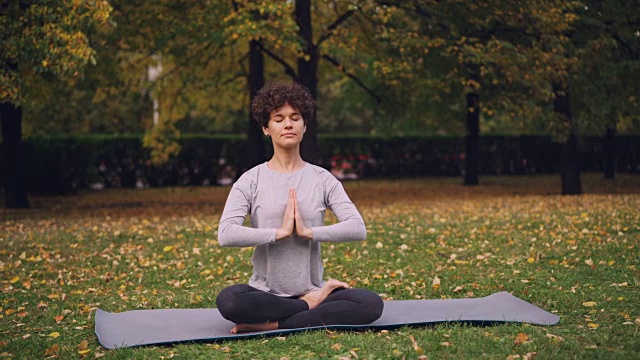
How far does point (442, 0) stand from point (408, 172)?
15.1 meters

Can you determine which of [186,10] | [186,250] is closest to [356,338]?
[186,250]

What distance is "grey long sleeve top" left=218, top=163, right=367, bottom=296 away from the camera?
5.70 meters

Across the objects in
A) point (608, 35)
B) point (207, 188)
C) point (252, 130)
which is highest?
point (608, 35)

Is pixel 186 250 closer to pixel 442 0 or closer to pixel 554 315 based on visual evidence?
pixel 554 315

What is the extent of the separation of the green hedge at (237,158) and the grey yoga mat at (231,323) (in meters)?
18.4

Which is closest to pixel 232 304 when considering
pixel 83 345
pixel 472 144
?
pixel 83 345

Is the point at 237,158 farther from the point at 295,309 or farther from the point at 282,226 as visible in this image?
the point at 282,226

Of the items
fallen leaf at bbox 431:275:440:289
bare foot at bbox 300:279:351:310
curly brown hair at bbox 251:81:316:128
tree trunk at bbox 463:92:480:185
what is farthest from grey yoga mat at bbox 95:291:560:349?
tree trunk at bbox 463:92:480:185

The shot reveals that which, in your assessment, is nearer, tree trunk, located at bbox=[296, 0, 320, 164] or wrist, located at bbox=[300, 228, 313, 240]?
wrist, located at bbox=[300, 228, 313, 240]

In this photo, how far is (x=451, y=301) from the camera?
703 centimetres

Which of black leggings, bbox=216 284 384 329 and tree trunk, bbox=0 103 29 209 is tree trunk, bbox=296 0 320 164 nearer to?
tree trunk, bbox=0 103 29 209

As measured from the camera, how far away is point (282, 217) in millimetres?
5773

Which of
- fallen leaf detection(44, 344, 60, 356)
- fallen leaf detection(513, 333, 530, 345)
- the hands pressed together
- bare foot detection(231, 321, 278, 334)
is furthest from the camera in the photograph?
bare foot detection(231, 321, 278, 334)

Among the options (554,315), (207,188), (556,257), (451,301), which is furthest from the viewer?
(207,188)
